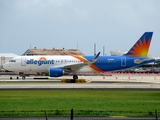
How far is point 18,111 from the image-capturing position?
2348 cm

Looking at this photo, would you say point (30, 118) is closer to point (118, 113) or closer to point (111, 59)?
point (118, 113)

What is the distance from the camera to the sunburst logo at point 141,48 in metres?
57.2

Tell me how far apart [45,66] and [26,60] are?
2.88 metres

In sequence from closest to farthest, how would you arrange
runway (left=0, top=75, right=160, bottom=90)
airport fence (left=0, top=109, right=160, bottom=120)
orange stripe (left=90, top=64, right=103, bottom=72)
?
airport fence (left=0, top=109, right=160, bottom=120), runway (left=0, top=75, right=160, bottom=90), orange stripe (left=90, top=64, right=103, bottom=72)

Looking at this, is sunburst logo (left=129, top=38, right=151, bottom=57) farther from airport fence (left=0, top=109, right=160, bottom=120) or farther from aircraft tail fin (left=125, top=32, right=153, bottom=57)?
airport fence (left=0, top=109, right=160, bottom=120)

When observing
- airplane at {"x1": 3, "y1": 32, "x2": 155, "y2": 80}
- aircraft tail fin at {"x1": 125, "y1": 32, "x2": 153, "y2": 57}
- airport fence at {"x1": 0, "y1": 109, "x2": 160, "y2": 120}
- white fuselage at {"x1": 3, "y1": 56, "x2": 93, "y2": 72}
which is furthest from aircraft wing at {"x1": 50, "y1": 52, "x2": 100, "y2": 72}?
airport fence at {"x1": 0, "y1": 109, "x2": 160, "y2": 120}

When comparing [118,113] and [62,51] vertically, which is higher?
[62,51]

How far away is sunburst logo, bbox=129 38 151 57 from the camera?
2250 inches

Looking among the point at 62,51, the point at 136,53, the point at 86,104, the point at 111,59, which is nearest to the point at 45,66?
the point at 111,59

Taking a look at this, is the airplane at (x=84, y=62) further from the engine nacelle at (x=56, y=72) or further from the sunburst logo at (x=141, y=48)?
the engine nacelle at (x=56, y=72)

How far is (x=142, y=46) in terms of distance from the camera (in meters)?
57.4

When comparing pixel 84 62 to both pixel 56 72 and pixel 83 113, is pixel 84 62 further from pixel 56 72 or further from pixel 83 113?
pixel 83 113

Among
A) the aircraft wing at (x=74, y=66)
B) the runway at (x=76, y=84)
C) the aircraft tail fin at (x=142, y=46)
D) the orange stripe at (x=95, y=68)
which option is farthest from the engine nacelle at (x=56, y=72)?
the aircraft tail fin at (x=142, y=46)

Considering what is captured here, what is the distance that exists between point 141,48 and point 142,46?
412 millimetres
